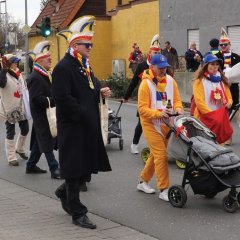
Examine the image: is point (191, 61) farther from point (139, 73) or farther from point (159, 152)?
point (159, 152)

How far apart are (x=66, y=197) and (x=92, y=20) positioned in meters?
1.94

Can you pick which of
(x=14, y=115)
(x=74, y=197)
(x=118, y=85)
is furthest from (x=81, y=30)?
(x=118, y=85)

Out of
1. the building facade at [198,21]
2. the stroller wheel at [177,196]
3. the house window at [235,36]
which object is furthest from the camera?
the building facade at [198,21]

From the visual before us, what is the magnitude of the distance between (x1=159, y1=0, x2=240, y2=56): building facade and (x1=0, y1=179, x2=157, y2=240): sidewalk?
1727 centimetres

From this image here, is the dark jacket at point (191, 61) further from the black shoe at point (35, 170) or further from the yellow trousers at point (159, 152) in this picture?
the yellow trousers at point (159, 152)

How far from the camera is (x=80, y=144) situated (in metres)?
6.03

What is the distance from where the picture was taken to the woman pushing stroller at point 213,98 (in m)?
7.91

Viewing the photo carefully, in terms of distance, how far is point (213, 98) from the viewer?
8.05 m

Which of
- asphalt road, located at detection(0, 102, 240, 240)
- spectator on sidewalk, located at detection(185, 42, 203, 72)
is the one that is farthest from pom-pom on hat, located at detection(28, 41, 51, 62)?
spectator on sidewalk, located at detection(185, 42, 203, 72)

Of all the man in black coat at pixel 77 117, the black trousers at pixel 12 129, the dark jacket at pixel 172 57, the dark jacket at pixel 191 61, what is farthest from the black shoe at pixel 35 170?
the dark jacket at pixel 172 57

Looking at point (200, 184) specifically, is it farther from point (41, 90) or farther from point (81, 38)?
point (41, 90)

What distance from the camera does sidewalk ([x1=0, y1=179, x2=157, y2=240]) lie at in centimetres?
586

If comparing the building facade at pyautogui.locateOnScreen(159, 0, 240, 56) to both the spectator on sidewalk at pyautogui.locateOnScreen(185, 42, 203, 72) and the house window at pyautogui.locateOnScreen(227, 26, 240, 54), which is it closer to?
the house window at pyautogui.locateOnScreen(227, 26, 240, 54)

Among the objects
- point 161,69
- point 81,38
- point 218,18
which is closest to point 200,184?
point 161,69
